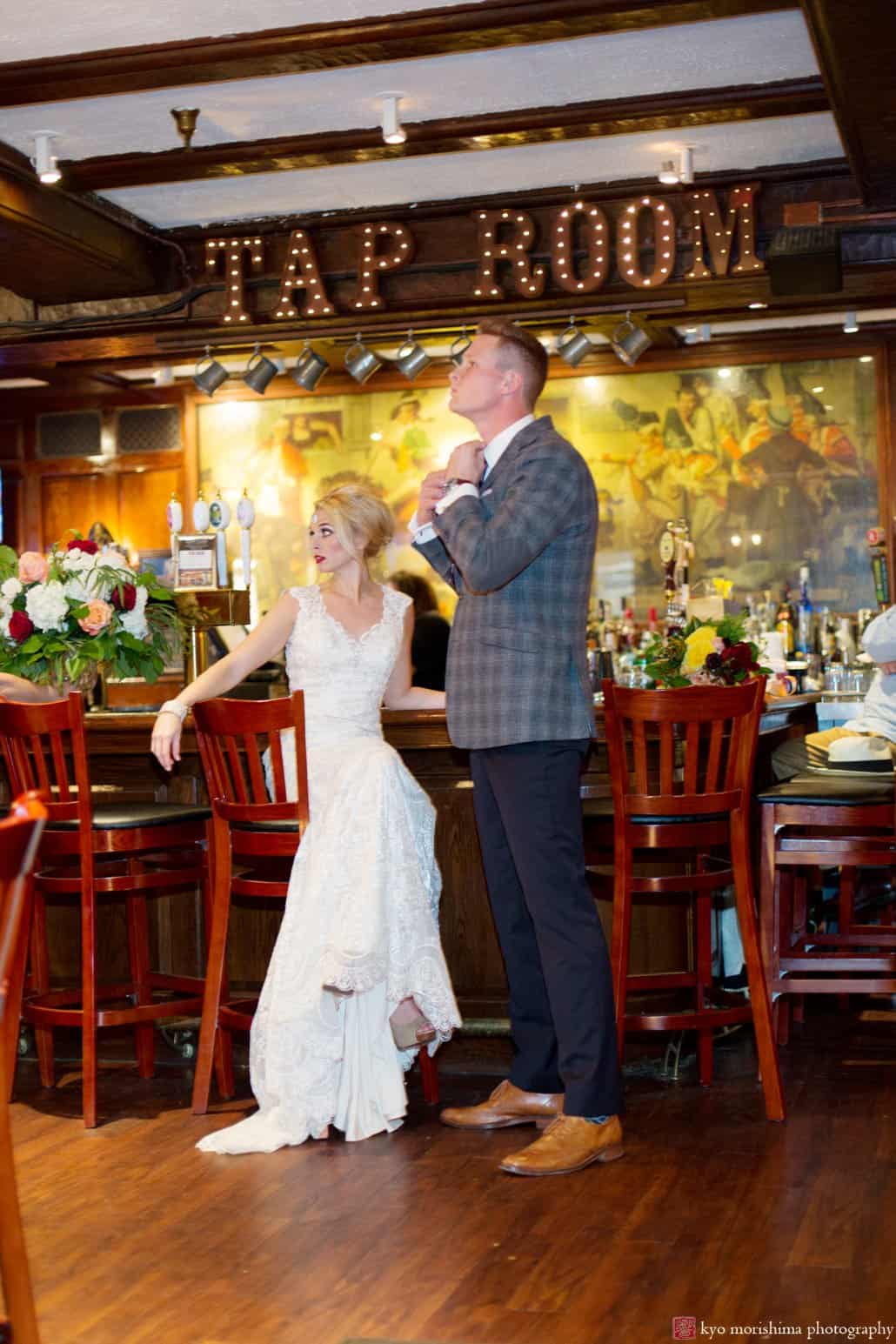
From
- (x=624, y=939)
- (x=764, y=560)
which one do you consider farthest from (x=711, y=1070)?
(x=764, y=560)

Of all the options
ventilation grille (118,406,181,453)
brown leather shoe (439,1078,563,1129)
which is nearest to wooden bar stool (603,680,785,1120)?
brown leather shoe (439,1078,563,1129)

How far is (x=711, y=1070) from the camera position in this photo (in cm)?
448

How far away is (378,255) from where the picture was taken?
6.87 m

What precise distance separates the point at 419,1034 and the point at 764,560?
20.6 feet

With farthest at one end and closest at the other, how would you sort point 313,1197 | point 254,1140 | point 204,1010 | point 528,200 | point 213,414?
point 213,414
point 528,200
point 204,1010
point 254,1140
point 313,1197

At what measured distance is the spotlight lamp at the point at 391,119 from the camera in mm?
5523

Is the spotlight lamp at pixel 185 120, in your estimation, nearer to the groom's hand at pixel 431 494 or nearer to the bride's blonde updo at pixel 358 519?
the bride's blonde updo at pixel 358 519

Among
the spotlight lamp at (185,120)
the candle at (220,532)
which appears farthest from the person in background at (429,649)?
the spotlight lamp at (185,120)

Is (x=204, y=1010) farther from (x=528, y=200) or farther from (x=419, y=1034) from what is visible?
(x=528, y=200)

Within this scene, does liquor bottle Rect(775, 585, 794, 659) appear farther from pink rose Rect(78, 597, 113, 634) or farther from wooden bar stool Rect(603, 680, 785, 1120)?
pink rose Rect(78, 597, 113, 634)

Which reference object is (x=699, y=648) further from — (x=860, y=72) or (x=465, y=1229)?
(x=465, y=1229)

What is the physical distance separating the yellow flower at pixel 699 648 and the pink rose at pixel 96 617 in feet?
5.74

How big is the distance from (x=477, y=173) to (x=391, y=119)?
1.08m

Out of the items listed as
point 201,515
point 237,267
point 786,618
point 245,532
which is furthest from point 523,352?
point 786,618
